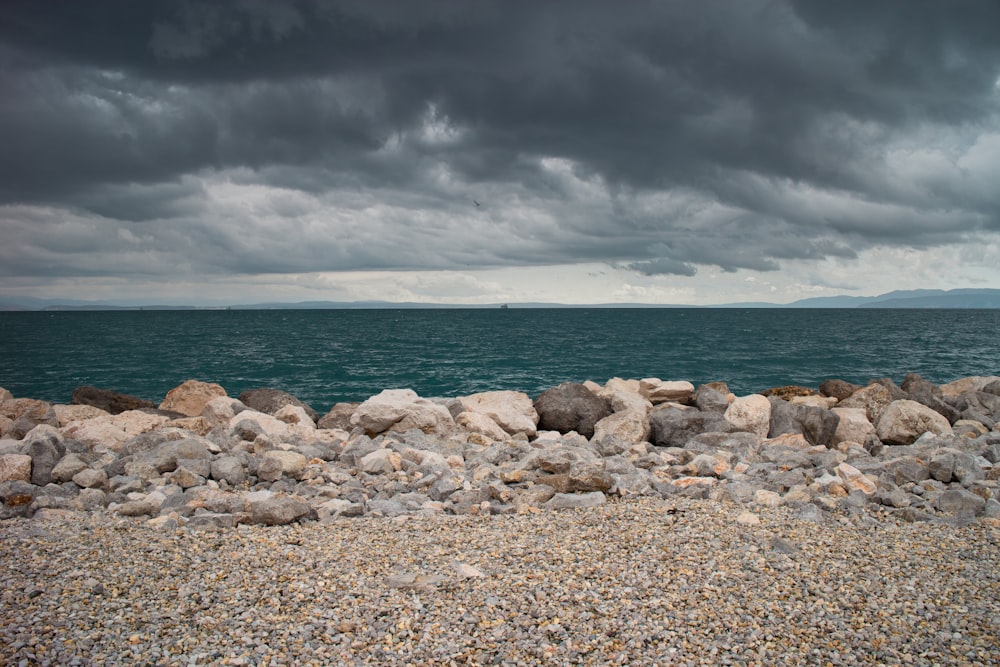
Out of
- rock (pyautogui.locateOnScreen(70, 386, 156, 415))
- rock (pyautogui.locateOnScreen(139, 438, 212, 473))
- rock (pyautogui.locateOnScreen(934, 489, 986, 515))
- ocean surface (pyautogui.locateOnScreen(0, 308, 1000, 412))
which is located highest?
rock (pyautogui.locateOnScreen(139, 438, 212, 473))

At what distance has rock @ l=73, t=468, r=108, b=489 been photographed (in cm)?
1203

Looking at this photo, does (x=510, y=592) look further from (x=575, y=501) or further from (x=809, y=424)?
(x=809, y=424)

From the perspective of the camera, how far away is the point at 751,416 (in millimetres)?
18234

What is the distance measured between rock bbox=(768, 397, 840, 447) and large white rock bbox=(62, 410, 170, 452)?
16325mm

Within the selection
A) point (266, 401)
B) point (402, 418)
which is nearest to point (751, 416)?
point (402, 418)

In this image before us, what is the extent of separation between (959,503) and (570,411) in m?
10.7

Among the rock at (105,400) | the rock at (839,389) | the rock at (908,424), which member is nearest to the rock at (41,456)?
the rock at (105,400)

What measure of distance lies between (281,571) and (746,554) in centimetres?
574

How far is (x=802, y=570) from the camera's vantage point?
25.9 feet

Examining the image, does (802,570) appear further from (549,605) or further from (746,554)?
(549,605)

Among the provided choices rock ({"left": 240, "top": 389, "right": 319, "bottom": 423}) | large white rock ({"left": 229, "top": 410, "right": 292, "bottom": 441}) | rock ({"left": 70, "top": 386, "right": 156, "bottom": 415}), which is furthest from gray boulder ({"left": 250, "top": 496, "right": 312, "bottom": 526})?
rock ({"left": 70, "top": 386, "right": 156, "bottom": 415})

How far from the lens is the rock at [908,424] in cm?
1711

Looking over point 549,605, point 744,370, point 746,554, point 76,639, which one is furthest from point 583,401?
point 744,370

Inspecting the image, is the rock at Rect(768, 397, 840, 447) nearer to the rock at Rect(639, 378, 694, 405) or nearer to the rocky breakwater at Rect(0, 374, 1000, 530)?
the rocky breakwater at Rect(0, 374, 1000, 530)
